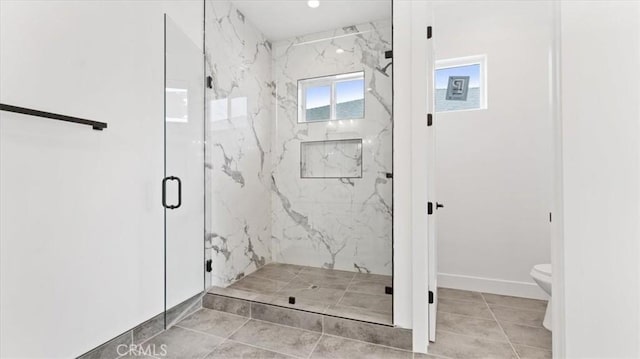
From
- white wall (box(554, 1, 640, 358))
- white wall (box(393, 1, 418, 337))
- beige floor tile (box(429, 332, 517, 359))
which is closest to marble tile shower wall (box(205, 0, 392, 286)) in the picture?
white wall (box(393, 1, 418, 337))

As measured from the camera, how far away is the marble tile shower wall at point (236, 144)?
2512 millimetres

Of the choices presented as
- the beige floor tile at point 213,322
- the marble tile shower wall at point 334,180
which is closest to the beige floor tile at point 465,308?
the marble tile shower wall at point 334,180

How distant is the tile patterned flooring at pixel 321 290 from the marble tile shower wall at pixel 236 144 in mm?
238

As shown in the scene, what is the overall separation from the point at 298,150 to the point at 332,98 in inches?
27.4

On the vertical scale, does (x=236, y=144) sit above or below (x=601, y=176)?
above

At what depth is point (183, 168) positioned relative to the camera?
2.13 m

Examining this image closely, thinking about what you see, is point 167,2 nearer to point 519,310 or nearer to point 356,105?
point 356,105

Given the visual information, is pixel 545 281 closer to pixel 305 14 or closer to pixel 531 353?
pixel 531 353

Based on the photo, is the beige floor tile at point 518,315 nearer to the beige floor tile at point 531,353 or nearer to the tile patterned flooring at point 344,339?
the tile patterned flooring at point 344,339

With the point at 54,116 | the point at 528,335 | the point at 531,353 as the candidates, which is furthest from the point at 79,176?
the point at 528,335

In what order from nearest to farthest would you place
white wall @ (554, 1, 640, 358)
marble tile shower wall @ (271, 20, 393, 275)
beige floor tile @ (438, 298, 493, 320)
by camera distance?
white wall @ (554, 1, 640, 358) → beige floor tile @ (438, 298, 493, 320) → marble tile shower wall @ (271, 20, 393, 275)

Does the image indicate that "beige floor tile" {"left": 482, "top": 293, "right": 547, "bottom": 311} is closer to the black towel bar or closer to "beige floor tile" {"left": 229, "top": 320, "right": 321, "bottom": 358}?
"beige floor tile" {"left": 229, "top": 320, "right": 321, "bottom": 358}

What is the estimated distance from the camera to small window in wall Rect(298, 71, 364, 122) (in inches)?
120

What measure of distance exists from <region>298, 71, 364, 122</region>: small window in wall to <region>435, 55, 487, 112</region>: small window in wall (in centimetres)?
81
